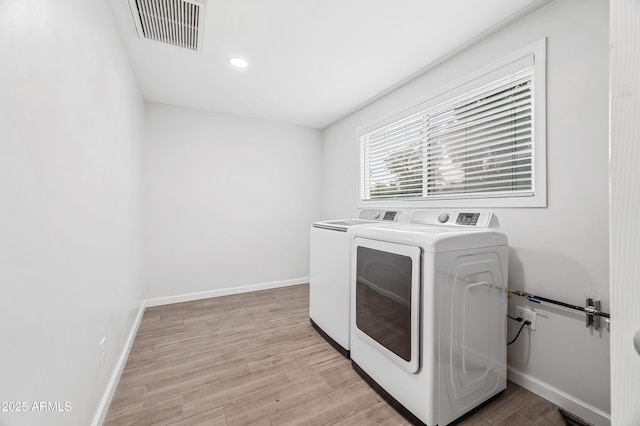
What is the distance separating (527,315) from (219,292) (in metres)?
3.17

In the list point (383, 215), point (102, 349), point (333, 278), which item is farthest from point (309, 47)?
point (102, 349)

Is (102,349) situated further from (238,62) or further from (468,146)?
(468,146)

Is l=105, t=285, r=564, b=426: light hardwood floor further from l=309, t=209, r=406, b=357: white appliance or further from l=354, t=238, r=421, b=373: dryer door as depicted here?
l=354, t=238, r=421, b=373: dryer door

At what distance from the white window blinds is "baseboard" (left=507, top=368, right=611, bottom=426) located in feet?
3.80

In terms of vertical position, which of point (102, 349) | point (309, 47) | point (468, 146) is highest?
point (309, 47)

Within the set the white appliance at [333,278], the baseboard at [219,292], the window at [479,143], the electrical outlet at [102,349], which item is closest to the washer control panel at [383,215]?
the white appliance at [333,278]

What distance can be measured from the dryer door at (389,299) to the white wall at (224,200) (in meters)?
2.17

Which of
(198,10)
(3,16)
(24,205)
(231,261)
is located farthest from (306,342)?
(198,10)

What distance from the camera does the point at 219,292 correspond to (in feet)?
11.1

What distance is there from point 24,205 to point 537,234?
92.3 inches

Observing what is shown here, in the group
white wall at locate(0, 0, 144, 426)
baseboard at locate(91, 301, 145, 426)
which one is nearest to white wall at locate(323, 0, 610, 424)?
white wall at locate(0, 0, 144, 426)

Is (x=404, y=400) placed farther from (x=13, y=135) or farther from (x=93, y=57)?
(x=93, y=57)

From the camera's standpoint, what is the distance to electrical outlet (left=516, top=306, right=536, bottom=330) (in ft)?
5.21

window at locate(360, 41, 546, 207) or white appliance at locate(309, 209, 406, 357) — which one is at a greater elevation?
window at locate(360, 41, 546, 207)
